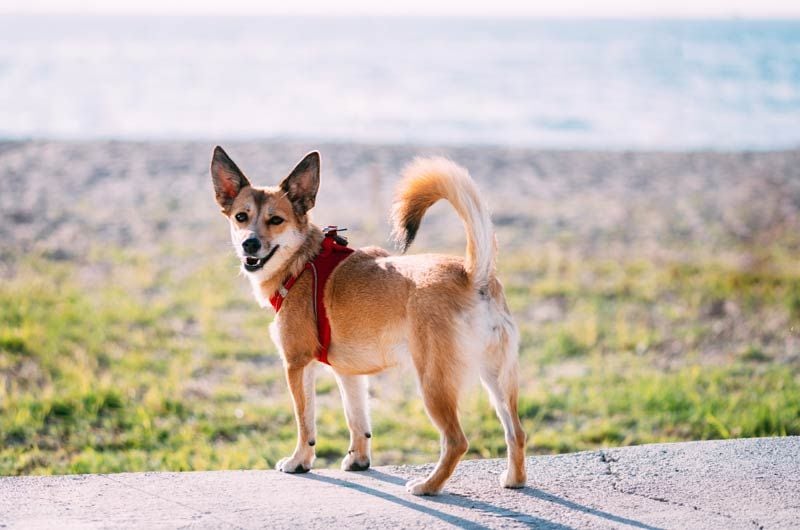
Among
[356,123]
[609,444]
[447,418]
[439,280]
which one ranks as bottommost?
[609,444]

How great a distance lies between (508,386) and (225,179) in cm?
203

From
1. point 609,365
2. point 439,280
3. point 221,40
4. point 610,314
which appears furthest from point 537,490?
point 221,40

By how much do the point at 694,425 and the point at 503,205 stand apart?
9.02 metres

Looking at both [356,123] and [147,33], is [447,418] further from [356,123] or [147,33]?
[147,33]

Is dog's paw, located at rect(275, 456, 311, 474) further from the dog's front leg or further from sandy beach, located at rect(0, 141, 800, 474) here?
sandy beach, located at rect(0, 141, 800, 474)

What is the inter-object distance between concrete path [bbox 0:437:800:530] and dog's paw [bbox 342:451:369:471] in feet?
0.25

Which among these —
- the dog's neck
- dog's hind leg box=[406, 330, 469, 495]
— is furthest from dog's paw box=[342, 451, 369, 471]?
the dog's neck

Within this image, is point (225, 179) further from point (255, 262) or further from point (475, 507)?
point (475, 507)

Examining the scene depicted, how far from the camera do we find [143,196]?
51.9 ft

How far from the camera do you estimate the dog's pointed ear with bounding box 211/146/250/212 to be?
5.21 m

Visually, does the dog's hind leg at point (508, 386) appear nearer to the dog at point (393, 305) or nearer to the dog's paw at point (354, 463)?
the dog at point (393, 305)

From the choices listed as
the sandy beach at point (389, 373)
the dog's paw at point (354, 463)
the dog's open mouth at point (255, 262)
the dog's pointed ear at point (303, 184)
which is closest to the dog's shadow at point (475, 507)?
the dog's paw at point (354, 463)

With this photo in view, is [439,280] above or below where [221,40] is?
below

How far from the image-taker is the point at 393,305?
179 inches
